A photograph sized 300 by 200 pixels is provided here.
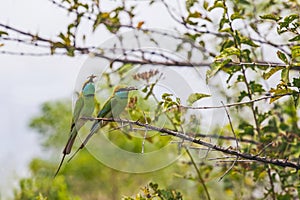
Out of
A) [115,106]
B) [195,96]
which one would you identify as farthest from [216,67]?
[115,106]

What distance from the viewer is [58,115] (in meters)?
5.26

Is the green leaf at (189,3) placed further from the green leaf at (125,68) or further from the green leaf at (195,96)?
the green leaf at (195,96)

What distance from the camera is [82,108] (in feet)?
4.16

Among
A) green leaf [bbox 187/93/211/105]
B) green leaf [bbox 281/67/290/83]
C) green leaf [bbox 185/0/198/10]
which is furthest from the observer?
green leaf [bbox 185/0/198/10]

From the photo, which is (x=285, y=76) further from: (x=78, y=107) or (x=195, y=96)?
(x=78, y=107)

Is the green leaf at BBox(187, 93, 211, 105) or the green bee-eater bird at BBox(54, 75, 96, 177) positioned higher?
the green leaf at BBox(187, 93, 211, 105)

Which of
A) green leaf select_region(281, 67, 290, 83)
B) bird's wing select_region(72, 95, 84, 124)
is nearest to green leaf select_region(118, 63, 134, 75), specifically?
bird's wing select_region(72, 95, 84, 124)

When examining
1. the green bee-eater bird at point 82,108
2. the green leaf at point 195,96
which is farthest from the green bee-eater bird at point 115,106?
the green leaf at point 195,96

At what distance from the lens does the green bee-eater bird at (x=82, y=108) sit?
4.11 feet

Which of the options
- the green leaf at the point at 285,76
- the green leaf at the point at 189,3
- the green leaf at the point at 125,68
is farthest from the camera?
the green leaf at the point at 125,68

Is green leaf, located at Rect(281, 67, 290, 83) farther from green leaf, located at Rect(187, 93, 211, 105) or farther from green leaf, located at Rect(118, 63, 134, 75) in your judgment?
green leaf, located at Rect(118, 63, 134, 75)

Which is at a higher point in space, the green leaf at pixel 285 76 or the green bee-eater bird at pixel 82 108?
the green leaf at pixel 285 76

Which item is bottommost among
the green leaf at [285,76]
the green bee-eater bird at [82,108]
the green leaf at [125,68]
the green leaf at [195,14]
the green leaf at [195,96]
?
the green bee-eater bird at [82,108]

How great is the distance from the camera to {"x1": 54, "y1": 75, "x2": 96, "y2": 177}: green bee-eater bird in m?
1.25
